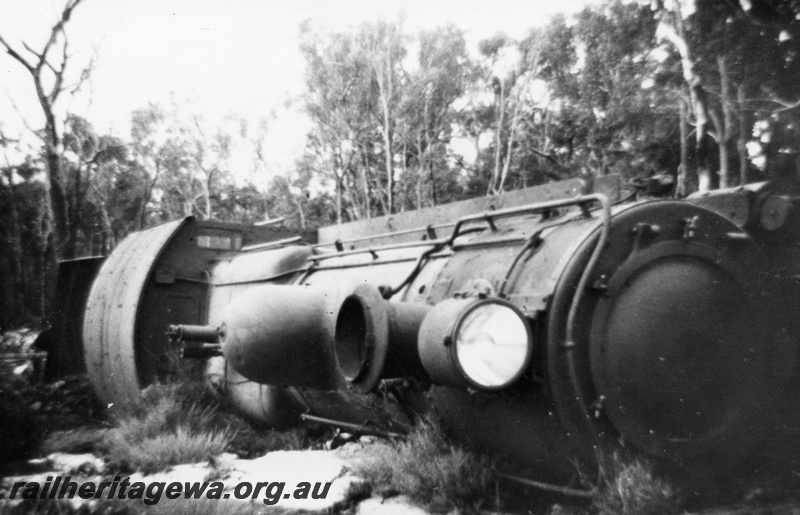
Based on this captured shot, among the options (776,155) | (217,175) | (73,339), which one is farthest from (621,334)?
(217,175)

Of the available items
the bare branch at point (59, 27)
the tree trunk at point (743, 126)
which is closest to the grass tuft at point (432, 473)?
the bare branch at point (59, 27)

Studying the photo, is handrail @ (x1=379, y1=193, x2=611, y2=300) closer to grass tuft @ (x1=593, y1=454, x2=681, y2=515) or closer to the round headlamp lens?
the round headlamp lens

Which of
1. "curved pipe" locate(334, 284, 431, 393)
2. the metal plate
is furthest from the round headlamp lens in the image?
the metal plate

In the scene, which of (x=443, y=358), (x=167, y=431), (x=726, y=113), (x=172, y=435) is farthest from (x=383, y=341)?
(x=726, y=113)

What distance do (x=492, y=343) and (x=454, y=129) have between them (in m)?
29.0

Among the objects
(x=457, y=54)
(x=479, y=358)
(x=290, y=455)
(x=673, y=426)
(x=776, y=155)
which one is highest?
(x=457, y=54)

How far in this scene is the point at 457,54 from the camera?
56.4 feet

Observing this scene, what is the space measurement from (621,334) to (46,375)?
29.0 ft

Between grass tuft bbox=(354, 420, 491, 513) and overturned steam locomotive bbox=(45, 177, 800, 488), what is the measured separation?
143 millimetres

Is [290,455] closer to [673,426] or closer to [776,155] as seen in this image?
[673,426]

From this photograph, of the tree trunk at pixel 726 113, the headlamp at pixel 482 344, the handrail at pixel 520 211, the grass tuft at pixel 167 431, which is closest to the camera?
the headlamp at pixel 482 344

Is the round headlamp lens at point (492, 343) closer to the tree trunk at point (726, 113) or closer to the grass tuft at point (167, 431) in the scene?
the grass tuft at point (167, 431)

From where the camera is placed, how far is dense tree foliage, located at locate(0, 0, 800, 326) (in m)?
12.6

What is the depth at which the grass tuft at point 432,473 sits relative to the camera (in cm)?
366
